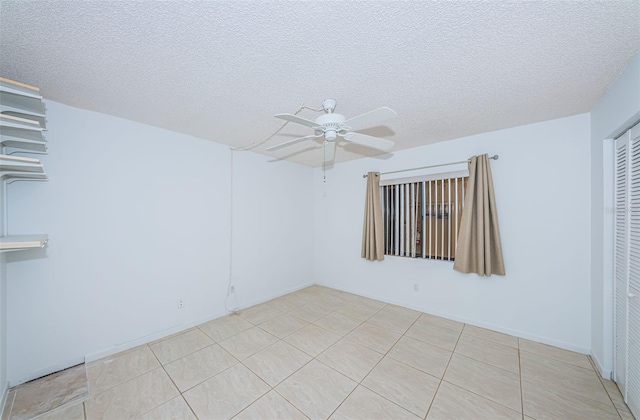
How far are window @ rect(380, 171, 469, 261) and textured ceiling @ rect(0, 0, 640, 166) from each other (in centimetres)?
109

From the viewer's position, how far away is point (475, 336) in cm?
267

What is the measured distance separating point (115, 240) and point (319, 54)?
2639 mm

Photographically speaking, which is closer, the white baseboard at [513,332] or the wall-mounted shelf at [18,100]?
the wall-mounted shelf at [18,100]

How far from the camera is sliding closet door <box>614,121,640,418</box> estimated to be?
1.62m

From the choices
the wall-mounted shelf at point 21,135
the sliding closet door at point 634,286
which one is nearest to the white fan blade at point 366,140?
the sliding closet door at point 634,286

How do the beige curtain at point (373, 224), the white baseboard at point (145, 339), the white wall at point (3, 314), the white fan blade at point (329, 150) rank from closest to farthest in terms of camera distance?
the white wall at point (3, 314) < the white baseboard at point (145, 339) < the white fan blade at point (329, 150) < the beige curtain at point (373, 224)

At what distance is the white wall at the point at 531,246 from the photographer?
2.33 m

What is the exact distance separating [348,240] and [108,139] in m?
3.48

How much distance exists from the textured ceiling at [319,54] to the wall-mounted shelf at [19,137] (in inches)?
8.9

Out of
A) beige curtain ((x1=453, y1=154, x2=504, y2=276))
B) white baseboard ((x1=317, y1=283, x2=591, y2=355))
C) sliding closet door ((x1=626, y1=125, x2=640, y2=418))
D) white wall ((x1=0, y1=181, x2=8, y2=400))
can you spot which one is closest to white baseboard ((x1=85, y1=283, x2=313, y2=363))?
white wall ((x1=0, y1=181, x2=8, y2=400))

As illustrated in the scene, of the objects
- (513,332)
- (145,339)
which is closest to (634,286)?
(513,332)

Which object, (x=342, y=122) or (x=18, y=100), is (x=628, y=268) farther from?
(x=18, y=100)

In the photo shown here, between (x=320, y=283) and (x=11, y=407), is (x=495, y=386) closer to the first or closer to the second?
(x=320, y=283)

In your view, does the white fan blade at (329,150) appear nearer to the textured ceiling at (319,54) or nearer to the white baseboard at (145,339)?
the textured ceiling at (319,54)
